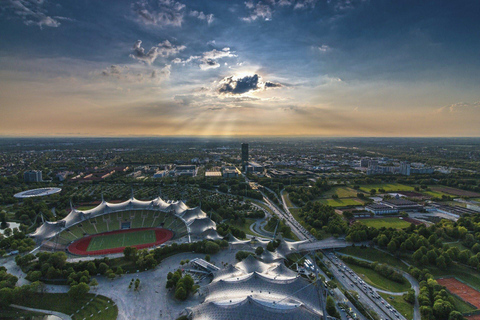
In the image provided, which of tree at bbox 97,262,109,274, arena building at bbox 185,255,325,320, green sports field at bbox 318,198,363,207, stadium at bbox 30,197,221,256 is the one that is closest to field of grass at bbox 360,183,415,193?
green sports field at bbox 318,198,363,207

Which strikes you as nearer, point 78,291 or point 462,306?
point 462,306

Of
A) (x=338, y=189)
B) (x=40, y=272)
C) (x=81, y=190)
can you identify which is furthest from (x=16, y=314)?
(x=338, y=189)

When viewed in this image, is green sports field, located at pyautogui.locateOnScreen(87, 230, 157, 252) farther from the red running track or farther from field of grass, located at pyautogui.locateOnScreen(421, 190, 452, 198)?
field of grass, located at pyautogui.locateOnScreen(421, 190, 452, 198)

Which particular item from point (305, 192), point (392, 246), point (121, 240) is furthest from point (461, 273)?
point (121, 240)

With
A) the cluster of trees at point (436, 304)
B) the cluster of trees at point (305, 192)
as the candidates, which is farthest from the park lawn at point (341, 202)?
the cluster of trees at point (436, 304)

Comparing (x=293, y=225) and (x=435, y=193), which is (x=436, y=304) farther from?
(x=435, y=193)

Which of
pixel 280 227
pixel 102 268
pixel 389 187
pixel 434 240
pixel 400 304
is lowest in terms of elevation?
pixel 400 304
